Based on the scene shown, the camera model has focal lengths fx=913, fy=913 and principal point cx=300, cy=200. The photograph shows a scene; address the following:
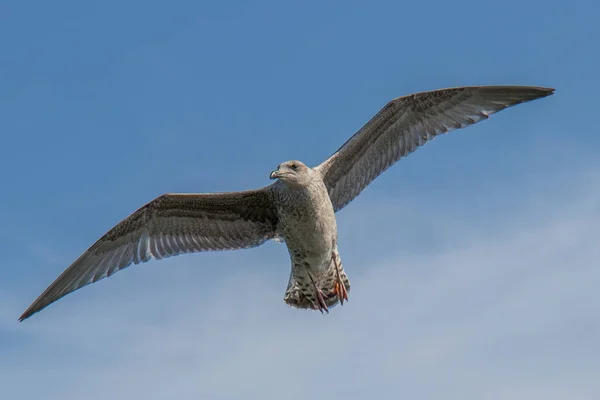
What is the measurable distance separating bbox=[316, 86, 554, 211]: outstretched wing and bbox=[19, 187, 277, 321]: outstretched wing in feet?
3.77

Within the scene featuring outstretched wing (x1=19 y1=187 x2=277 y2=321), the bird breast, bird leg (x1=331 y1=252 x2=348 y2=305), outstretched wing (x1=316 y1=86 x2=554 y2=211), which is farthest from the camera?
outstretched wing (x1=19 y1=187 x2=277 y2=321)

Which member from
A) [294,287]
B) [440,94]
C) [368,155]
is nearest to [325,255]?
[294,287]

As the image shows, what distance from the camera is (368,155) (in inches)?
526

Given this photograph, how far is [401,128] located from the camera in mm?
13328

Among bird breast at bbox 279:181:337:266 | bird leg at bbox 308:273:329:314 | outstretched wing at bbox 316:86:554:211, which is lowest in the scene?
bird leg at bbox 308:273:329:314

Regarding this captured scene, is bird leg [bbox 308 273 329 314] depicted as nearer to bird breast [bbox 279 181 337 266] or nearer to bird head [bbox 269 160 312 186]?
bird breast [bbox 279 181 337 266]

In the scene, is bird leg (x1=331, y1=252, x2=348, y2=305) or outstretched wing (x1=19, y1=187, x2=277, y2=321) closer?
bird leg (x1=331, y1=252, x2=348, y2=305)

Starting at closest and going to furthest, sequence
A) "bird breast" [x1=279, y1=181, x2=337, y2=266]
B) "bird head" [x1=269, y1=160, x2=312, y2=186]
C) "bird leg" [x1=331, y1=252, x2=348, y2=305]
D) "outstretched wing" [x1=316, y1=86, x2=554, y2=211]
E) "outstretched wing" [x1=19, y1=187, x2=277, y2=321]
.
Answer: "bird head" [x1=269, y1=160, x2=312, y2=186] < "bird breast" [x1=279, y1=181, x2=337, y2=266] < "bird leg" [x1=331, y1=252, x2=348, y2=305] < "outstretched wing" [x1=316, y1=86, x2=554, y2=211] < "outstretched wing" [x1=19, y1=187, x2=277, y2=321]

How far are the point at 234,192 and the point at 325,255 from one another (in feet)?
5.81

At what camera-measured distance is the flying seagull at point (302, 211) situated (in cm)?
1244

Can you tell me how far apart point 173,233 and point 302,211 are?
Result: 2632 millimetres

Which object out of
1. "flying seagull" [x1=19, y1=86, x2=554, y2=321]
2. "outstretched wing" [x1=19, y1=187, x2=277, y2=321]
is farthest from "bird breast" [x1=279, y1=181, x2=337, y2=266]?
"outstretched wing" [x1=19, y1=187, x2=277, y2=321]

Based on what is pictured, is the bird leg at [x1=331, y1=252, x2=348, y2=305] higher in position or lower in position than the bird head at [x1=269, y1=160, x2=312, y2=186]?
lower

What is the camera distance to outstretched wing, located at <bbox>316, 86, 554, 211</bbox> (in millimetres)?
13102
